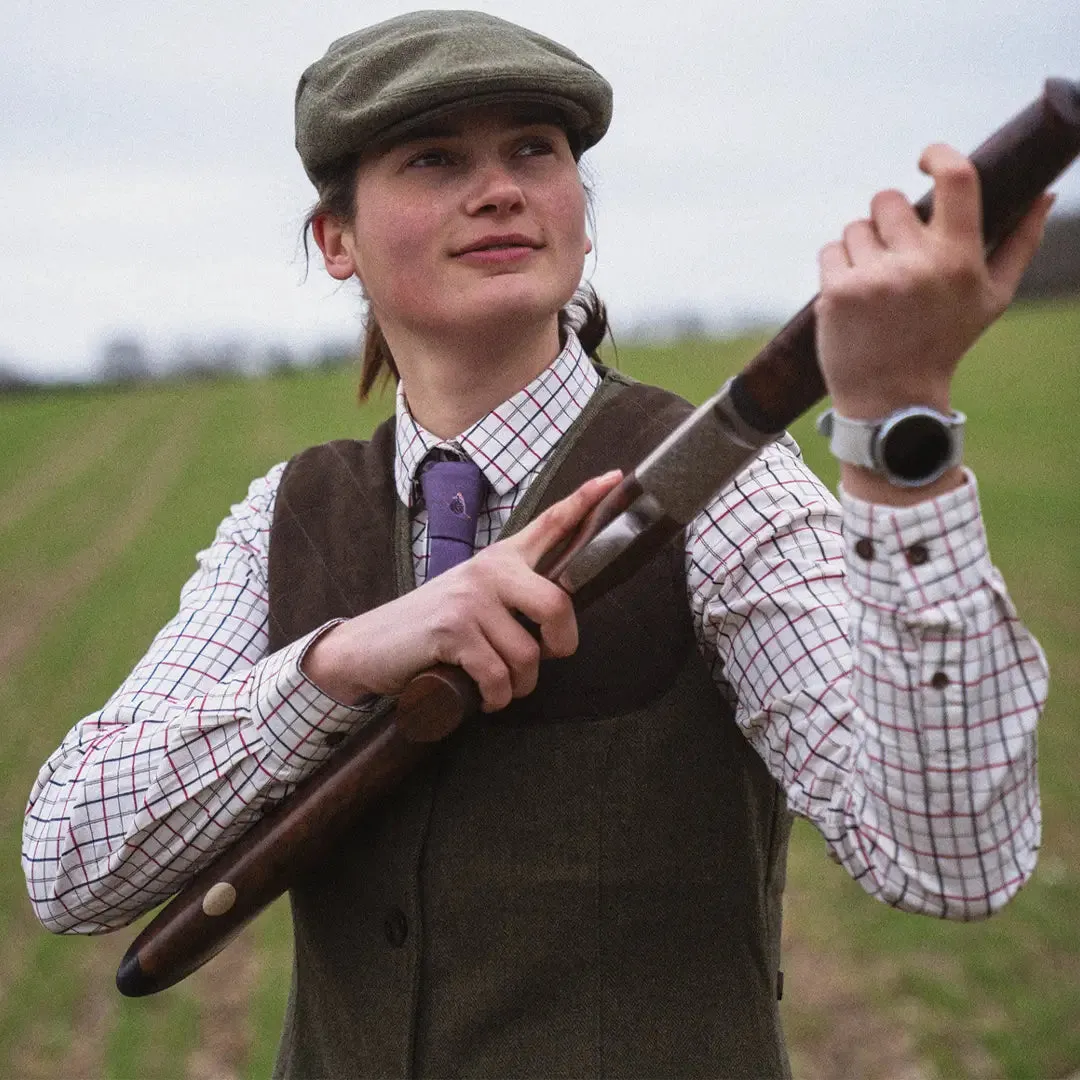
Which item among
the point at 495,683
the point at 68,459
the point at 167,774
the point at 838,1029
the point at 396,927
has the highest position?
the point at 495,683

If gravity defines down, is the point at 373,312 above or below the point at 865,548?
above

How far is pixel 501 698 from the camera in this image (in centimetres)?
182

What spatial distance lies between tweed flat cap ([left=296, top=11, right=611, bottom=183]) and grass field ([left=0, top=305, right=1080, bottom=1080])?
42.6 inches

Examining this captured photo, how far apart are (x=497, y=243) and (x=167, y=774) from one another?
922 mm

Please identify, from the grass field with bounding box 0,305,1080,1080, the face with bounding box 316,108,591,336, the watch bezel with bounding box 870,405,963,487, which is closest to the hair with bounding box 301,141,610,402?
the face with bounding box 316,108,591,336

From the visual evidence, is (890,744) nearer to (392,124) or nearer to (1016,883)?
(1016,883)

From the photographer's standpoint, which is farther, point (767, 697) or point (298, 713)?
point (298, 713)

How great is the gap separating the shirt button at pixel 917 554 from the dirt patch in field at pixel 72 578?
1288 centimetres

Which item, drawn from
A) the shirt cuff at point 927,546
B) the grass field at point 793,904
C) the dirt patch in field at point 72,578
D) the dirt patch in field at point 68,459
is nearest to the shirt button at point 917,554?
the shirt cuff at point 927,546

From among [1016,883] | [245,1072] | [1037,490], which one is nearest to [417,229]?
[1016,883]

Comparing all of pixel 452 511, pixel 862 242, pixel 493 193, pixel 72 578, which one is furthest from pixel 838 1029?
pixel 72 578

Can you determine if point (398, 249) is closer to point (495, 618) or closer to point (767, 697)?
point (495, 618)

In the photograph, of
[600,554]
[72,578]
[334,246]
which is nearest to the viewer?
[600,554]

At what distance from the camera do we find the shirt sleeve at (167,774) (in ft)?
6.62
